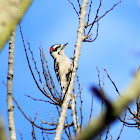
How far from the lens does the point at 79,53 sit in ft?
15.8

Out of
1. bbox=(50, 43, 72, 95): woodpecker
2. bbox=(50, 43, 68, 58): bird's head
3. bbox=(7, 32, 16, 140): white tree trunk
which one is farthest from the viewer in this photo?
bbox=(50, 43, 68, 58): bird's head

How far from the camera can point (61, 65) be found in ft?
24.1

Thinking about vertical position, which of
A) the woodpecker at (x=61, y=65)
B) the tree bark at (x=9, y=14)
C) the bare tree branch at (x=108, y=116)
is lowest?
the bare tree branch at (x=108, y=116)

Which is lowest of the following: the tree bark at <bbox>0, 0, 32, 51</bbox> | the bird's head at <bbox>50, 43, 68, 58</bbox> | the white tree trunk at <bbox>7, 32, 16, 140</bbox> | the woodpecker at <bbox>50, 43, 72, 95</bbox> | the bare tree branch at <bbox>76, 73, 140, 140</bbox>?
the bare tree branch at <bbox>76, 73, 140, 140</bbox>

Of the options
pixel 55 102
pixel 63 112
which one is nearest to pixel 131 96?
pixel 63 112

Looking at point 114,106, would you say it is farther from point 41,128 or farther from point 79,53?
point 41,128

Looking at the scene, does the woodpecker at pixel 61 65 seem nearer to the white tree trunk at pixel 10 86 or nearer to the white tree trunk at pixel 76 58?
the white tree trunk at pixel 76 58

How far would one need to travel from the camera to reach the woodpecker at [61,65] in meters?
7.12

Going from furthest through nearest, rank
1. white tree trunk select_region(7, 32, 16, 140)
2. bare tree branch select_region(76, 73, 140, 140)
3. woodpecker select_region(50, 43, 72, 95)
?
1. woodpecker select_region(50, 43, 72, 95)
2. white tree trunk select_region(7, 32, 16, 140)
3. bare tree branch select_region(76, 73, 140, 140)

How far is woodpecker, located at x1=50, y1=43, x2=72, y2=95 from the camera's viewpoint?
7.12 meters

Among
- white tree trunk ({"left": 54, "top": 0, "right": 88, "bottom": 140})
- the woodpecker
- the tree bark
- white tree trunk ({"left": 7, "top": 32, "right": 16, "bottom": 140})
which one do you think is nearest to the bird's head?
the woodpecker

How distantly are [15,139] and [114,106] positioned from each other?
3.74 m

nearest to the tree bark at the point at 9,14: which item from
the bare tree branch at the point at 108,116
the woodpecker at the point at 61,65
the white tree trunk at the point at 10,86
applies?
the bare tree branch at the point at 108,116

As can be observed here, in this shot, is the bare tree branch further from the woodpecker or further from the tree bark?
the woodpecker
